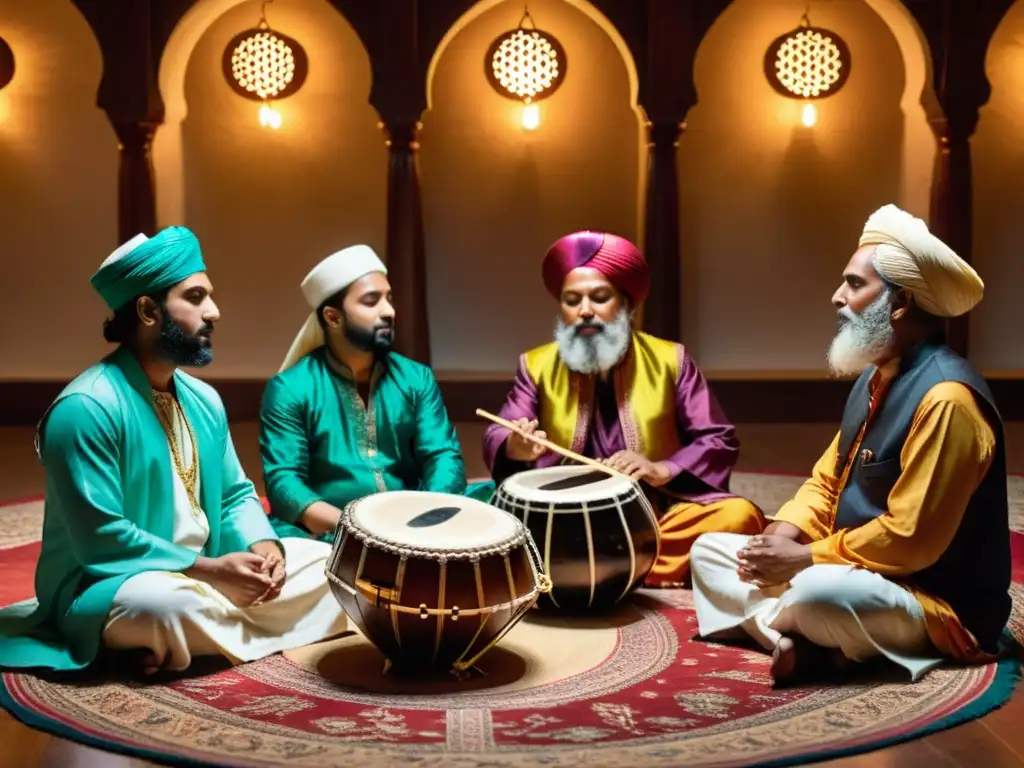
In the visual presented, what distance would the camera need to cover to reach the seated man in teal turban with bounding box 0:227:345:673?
3.72m

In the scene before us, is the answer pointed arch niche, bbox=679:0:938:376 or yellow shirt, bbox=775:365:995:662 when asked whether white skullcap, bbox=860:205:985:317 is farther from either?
pointed arch niche, bbox=679:0:938:376

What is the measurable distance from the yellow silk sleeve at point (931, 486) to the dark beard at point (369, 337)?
2.03 metres

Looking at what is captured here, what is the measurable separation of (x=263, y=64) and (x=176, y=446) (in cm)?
646

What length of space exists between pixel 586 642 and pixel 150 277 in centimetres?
175

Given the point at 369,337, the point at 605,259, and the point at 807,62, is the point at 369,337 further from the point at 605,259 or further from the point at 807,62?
the point at 807,62

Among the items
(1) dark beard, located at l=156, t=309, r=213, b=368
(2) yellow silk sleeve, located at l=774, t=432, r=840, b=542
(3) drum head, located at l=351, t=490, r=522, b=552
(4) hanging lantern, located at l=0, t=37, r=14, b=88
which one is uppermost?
(4) hanging lantern, located at l=0, t=37, r=14, b=88

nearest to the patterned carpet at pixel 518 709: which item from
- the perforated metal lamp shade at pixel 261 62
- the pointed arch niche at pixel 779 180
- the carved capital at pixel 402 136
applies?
the carved capital at pixel 402 136

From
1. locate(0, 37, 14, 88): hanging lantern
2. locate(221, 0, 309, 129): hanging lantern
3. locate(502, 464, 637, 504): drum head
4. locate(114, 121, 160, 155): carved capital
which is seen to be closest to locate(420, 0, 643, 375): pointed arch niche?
locate(221, 0, 309, 129): hanging lantern

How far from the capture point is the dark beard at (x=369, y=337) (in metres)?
5.04

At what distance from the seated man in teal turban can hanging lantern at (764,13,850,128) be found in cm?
704

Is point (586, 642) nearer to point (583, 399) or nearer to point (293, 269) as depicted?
point (583, 399)

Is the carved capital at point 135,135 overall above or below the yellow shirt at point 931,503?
above

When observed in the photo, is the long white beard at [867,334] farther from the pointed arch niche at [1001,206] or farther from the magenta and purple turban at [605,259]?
the pointed arch niche at [1001,206]

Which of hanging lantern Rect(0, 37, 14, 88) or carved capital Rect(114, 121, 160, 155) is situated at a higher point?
hanging lantern Rect(0, 37, 14, 88)
